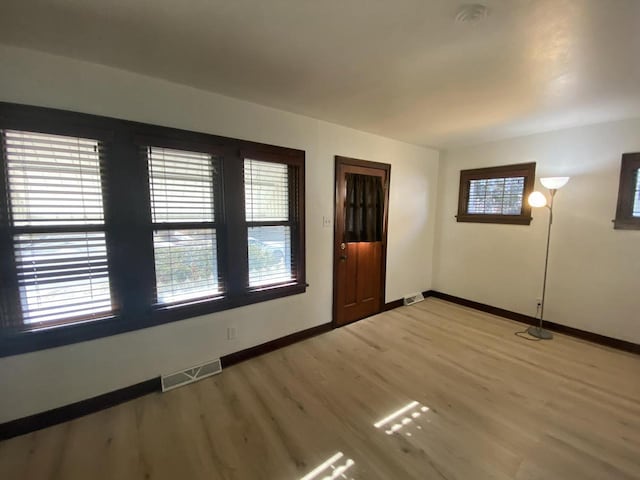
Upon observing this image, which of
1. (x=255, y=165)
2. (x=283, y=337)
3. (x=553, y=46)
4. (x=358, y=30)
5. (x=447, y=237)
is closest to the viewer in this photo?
(x=358, y=30)

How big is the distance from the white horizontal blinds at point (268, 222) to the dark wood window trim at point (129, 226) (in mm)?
107

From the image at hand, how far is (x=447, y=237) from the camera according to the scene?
179 inches

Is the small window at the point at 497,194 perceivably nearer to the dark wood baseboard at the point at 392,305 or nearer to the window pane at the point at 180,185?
the dark wood baseboard at the point at 392,305

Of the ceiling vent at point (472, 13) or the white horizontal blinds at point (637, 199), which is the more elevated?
the ceiling vent at point (472, 13)

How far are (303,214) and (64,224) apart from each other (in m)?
1.98

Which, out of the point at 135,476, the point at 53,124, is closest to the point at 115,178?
the point at 53,124

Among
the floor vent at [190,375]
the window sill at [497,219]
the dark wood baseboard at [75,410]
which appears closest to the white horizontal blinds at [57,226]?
the dark wood baseboard at [75,410]

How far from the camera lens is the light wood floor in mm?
1623

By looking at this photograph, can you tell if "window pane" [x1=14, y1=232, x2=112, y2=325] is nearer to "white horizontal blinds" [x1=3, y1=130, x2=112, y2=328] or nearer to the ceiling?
"white horizontal blinds" [x1=3, y1=130, x2=112, y2=328]

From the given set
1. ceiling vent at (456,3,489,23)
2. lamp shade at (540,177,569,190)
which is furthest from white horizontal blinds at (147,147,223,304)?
lamp shade at (540,177,569,190)

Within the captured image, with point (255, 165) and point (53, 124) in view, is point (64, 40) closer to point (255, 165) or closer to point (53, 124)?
point (53, 124)

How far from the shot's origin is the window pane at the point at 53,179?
175 cm

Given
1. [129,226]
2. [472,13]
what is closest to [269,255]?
[129,226]

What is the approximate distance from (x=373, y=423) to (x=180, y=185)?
2.43m
